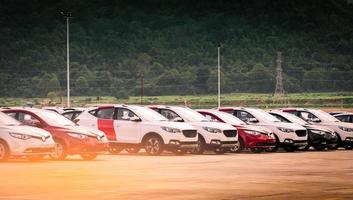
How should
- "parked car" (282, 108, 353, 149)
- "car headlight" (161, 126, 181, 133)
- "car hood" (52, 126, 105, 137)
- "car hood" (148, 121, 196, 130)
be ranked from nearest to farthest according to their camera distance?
"car hood" (52, 126, 105, 137)
"car headlight" (161, 126, 181, 133)
"car hood" (148, 121, 196, 130)
"parked car" (282, 108, 353, 149)

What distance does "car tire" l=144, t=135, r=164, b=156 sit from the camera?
31719mm

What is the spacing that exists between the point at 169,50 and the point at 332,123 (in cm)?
13486

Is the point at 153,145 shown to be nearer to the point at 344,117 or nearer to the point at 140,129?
the point at 140,129

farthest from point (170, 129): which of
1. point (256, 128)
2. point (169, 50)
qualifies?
point (169, 50)

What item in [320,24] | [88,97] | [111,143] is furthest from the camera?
[320,24]

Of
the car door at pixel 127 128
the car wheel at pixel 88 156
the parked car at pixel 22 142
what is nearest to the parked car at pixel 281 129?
the car door at pixel 127 128

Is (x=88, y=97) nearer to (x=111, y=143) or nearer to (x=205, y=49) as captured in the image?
(x=205, y=49)

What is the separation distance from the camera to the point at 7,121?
91.2 feet

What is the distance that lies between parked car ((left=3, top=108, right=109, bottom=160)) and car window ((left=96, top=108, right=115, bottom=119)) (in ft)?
9.96

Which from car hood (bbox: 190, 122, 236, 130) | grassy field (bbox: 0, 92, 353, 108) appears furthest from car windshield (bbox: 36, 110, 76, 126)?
grassy field (bbox: 0, 92, 353, 108)

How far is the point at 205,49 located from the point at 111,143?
140004mm

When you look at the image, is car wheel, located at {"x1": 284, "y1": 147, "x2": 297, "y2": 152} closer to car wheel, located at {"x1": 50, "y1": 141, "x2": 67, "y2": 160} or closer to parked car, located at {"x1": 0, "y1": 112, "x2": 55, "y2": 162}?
car wheel, located at {"x1": 50, "y1": 141, "x2": 67, "y2": 160}

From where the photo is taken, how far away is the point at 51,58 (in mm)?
154875

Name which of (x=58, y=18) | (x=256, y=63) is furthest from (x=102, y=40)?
(x=256, y=63)
